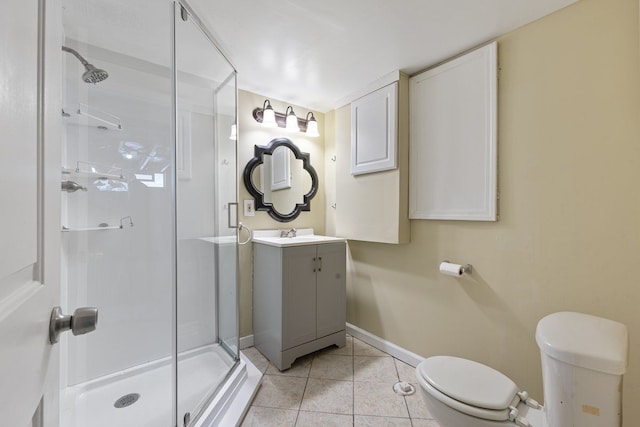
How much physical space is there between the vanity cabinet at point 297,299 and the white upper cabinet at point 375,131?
2.32 feet

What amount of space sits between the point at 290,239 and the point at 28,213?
6.06 ft

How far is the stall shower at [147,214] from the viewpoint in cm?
145

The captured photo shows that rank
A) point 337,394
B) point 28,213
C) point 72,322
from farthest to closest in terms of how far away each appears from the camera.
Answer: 1. point 337,394
2. point 72,322
3. point 28,213

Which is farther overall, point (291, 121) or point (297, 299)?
point (291, 121)

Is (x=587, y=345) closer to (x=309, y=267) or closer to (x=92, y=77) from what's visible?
(x=309, y=267)

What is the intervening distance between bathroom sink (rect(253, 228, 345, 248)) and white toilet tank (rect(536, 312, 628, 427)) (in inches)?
55.4

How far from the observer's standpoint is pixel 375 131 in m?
2.09

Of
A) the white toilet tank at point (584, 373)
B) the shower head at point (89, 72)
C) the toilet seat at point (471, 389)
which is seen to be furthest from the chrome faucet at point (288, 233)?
the white toilet tank at point (584, 373)

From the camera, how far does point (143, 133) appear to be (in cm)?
180

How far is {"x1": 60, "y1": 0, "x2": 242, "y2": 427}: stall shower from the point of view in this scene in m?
1.45

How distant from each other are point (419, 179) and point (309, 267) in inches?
40.3

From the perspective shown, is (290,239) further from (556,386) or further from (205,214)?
(556,386)

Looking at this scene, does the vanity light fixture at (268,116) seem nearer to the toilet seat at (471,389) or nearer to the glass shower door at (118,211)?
the glass shower door at (118,211)

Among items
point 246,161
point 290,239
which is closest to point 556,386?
point 290,239
